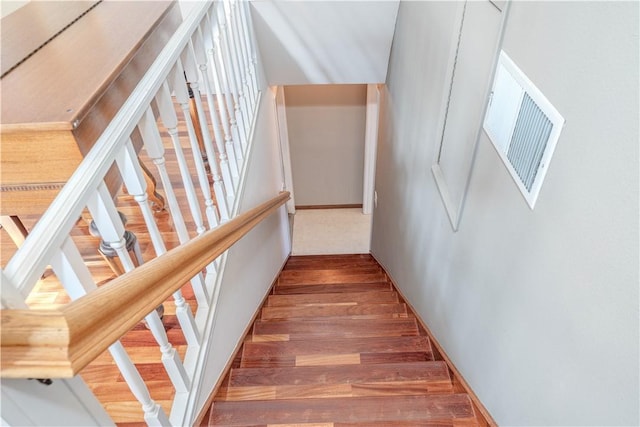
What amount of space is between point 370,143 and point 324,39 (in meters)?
2.10

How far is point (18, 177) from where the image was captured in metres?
1.26

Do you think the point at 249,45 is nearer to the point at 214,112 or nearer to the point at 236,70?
the point at 236,70

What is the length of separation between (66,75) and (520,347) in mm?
1687

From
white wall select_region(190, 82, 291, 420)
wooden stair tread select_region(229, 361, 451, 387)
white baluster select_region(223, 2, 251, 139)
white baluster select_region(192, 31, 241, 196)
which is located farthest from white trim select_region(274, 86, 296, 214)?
wooden stair tread select_region(229, 361, 451, 387)

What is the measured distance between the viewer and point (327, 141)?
5809 mm

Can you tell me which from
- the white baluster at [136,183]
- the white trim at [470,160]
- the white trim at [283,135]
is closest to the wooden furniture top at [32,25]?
the white baluster at [136,183]

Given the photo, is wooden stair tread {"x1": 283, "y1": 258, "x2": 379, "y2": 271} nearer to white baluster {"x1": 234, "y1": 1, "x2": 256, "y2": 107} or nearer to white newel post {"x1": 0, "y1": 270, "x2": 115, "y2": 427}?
white baluster {"x1": 234, "y1": 1, "x2": 256, "y2": 107}

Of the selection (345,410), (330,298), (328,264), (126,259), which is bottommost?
(328,264)

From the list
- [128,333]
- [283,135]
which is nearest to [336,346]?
[128,333]

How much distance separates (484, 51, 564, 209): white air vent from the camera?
1.08m

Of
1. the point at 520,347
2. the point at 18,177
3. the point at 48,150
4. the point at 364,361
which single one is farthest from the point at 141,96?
the point at 364,361

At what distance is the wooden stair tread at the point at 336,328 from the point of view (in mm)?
2416

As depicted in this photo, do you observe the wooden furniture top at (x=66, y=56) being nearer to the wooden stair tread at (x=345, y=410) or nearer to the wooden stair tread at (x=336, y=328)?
the wooden stair tread at (x=345, y=410)

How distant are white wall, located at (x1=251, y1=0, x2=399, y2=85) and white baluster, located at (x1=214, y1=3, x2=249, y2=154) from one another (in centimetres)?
100
